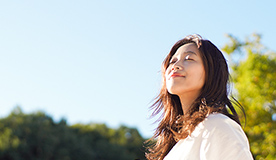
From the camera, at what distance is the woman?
1.68 metres

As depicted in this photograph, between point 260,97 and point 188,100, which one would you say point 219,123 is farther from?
point 260,97

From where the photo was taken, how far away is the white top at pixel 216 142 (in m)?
1.63

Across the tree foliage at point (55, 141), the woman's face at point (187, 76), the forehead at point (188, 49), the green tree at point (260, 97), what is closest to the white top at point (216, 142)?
the woman's face at point (187, 76)

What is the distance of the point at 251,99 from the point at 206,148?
41.1 feet

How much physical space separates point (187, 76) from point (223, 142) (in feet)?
1.67

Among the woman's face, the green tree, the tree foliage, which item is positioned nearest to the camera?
the woman's face

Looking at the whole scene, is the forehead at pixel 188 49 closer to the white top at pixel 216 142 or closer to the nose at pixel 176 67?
the nose at pixel 176 67

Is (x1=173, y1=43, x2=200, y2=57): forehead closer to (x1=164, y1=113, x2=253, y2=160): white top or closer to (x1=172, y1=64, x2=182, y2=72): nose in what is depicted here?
(x1=172, y1=64, x2=182, y2=72): nose

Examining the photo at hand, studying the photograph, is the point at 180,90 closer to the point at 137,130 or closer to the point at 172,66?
the point at 172,66

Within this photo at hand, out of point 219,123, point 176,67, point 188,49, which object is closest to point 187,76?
point 176,67

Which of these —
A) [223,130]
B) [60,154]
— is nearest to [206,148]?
[223,130]

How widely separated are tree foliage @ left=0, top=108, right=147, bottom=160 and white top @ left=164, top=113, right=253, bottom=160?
782 inches

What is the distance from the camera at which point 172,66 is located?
218cm

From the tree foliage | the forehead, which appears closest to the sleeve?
the forehead
